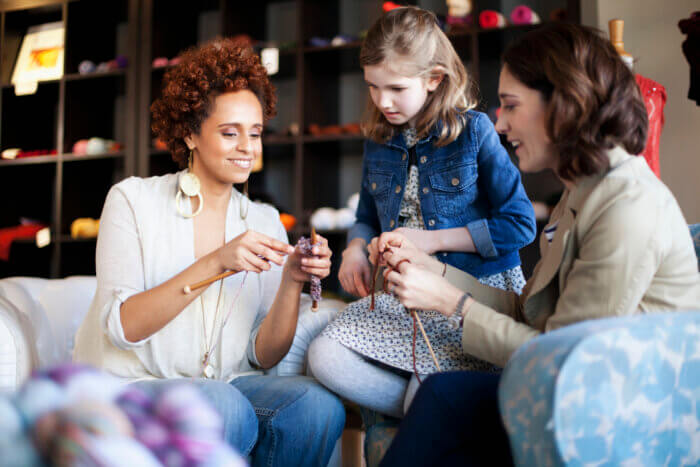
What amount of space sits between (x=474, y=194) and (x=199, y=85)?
726 mm

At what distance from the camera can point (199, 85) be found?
4.87 feet

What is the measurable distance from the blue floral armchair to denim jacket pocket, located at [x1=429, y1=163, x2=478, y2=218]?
660mm

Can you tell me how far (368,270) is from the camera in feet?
4.69

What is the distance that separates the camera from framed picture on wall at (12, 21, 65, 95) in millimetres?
3627

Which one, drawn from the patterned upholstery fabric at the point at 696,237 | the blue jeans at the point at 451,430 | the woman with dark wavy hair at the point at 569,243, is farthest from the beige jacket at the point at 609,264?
the patterned upholstery fabric at the point at 696,237

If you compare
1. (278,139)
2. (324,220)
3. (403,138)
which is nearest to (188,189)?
(403,138)

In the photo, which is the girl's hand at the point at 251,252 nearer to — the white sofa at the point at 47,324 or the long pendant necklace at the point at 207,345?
the long pendant necklace at the point at 207,345

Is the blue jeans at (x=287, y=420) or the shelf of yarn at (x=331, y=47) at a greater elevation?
the shelf of yarn at (x=331, y=47)

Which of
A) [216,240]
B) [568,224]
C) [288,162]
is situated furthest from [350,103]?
[568,224]

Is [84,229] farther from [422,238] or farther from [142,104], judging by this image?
[422,238]

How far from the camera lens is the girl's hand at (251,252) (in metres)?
1.27

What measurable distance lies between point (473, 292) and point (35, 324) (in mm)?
1094

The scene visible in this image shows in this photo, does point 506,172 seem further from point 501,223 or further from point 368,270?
→ point 368,270

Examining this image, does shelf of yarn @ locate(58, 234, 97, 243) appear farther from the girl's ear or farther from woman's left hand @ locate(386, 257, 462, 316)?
woman's left hand @ locate(386, 257, 462, 316)
